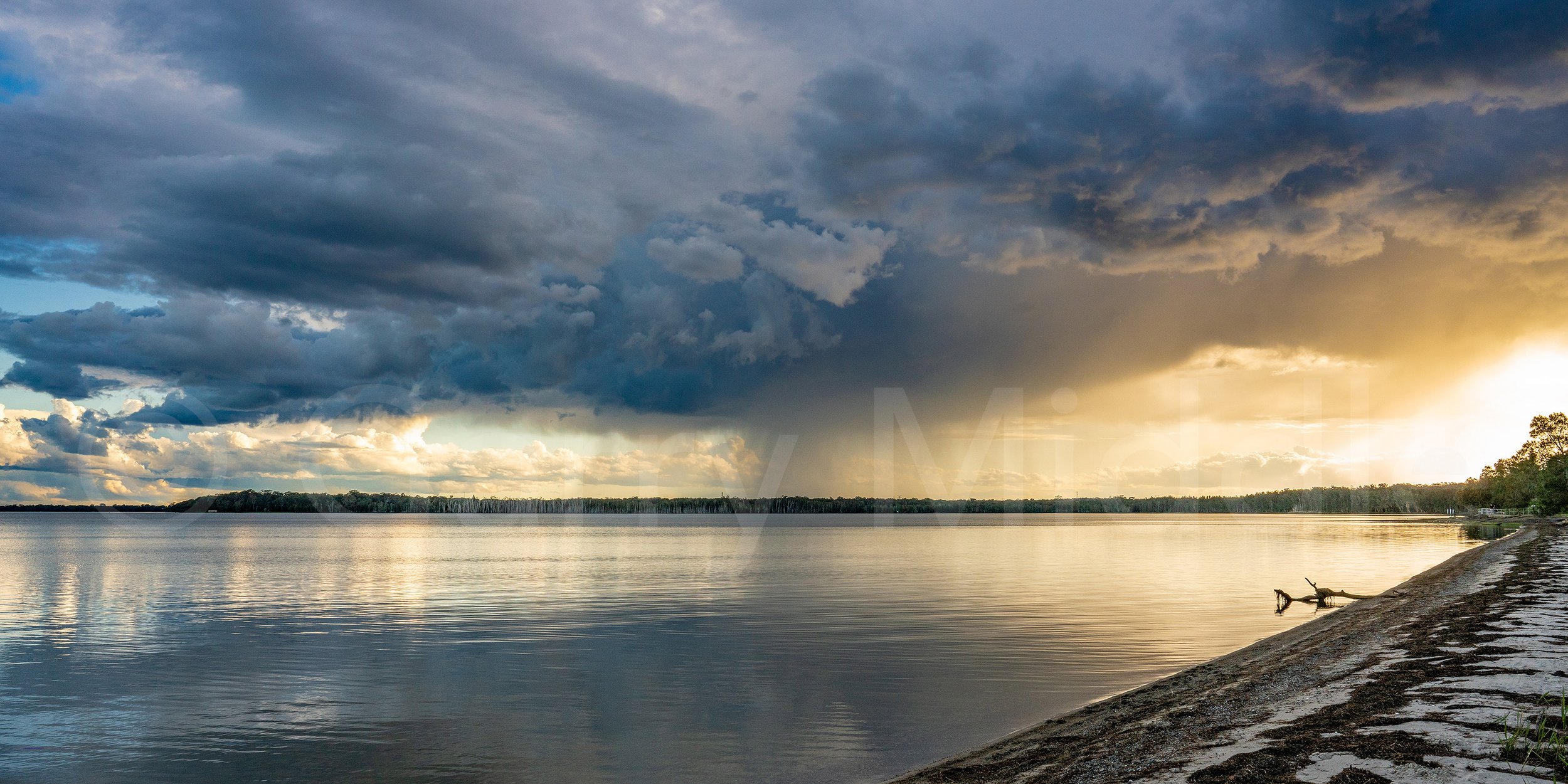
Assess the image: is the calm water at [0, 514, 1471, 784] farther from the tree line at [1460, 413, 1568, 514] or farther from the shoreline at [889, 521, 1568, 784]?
the tree line at [1460, 413, 1568, 514]

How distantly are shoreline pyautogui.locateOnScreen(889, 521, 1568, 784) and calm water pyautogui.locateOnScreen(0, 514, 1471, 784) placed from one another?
232 centimetres

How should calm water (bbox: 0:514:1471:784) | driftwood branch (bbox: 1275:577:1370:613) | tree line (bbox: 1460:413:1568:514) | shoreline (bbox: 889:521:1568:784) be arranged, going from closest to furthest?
shoreline (bbox: 889:521:1568:784) < calm water (bbox: 0:514:1471:784) < driftwood branch (bbox: 1275:577:1370:613) < tree line (bbox: 1460:413:1568:514)

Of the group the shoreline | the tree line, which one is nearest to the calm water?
the shoreline

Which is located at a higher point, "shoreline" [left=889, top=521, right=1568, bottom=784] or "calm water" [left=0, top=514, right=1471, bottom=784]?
"shoreline" [left=889, top=521, right=1568, bottom=784]

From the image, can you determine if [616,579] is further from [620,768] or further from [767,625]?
[620,768]

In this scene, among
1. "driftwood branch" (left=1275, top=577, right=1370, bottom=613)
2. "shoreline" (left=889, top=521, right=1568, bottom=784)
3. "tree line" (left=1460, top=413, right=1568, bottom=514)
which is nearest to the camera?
"shoreline" (left=889, top=521, right=1568, bottom=784)

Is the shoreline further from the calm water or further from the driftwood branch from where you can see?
the driftwood branch

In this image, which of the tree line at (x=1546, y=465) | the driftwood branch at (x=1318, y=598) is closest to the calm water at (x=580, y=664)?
the driftwood branch at (x=1318, y=598)

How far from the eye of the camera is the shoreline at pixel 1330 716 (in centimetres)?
1306

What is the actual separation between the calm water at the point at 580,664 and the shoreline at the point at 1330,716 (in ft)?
7.60

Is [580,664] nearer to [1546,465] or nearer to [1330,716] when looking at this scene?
[1330,716]

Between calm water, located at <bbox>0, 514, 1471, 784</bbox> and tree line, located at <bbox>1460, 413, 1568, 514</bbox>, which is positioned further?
tree line, located at <bbox>1460, 413, 1568, 514</bbox>

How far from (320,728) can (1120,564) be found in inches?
3161

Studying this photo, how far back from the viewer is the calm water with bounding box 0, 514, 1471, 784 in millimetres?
20594
